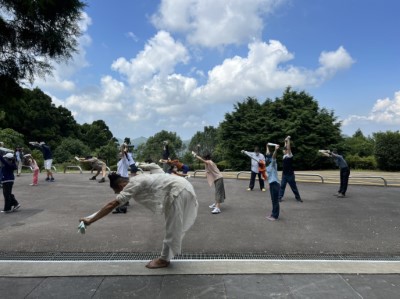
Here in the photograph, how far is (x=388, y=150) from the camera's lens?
2392 centimetres

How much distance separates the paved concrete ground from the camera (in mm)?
4266

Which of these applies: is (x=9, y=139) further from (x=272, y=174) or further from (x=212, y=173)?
(x=272, y=174)

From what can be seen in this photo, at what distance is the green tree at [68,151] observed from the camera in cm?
3544

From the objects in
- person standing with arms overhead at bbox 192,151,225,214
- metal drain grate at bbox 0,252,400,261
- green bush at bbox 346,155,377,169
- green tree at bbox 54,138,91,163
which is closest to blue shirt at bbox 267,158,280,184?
person standing with arms overhead at bbox 192,151,225,214

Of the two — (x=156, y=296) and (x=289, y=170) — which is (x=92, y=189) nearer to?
(x=289, y=170)

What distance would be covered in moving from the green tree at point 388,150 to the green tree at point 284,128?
5.86 m

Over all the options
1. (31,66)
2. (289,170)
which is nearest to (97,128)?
(289,170)

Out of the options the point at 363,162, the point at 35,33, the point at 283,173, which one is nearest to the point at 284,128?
the point at 363,162

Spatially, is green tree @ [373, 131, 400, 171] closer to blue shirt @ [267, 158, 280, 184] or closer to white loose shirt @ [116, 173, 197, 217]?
blue shirt @ [267, 158, 280, 184]

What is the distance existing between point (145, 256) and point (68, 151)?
33.6 meters

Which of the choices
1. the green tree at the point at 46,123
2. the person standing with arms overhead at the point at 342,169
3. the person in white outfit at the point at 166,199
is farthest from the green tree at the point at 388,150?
the green tree at the point at 46,123

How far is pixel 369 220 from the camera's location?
8.05m

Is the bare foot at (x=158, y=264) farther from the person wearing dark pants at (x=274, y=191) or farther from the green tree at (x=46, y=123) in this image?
the green tree at (x=46, y=123)

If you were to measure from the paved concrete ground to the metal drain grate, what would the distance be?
0.38 ft
